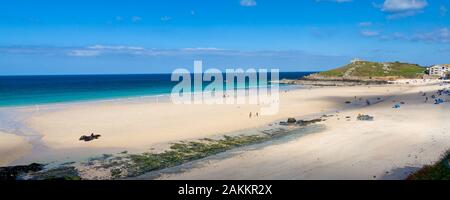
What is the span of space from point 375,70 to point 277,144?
454 feet

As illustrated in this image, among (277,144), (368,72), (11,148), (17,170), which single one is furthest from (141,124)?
(368,72)

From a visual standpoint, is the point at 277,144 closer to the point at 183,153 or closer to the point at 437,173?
the point at 183,153

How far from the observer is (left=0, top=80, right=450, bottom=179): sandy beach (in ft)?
62.6

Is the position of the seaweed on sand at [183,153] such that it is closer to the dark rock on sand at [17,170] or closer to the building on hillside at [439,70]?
the dark rock on sand at [17,170]

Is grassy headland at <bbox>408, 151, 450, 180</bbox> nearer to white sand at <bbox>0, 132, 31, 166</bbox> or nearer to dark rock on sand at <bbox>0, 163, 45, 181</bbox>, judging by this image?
dark rock on sand at <bbox>0, 163, 45, 181</bbox>

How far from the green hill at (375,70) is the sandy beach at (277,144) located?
104m

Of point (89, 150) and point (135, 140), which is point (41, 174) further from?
point (135, 140)

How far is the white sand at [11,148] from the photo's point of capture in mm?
23172

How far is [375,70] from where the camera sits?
502ft

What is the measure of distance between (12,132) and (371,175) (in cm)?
2757

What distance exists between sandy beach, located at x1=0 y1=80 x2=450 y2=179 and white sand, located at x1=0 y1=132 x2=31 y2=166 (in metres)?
0.09

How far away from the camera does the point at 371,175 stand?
1780 centimetres
